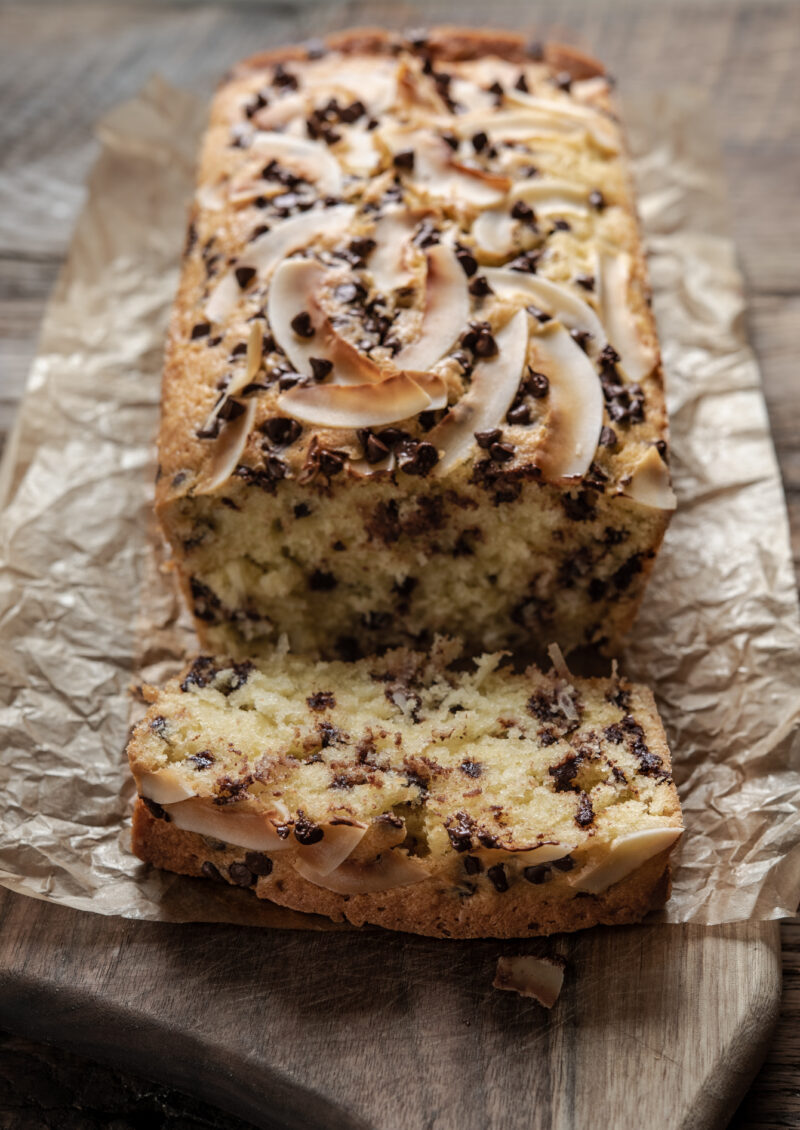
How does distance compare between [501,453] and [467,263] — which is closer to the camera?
[501,453]

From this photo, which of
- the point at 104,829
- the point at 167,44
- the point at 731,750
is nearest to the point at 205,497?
the point at 104,829

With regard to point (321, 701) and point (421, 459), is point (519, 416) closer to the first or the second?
point (421, 459)

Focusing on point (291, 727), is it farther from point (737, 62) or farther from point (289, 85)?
point (737, 62)

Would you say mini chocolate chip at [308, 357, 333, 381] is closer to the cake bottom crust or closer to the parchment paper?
the parchment paper

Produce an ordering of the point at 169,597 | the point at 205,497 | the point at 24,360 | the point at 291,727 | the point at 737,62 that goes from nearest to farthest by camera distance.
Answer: the point at 291,727, the point at 205,497, the point at 169,597, the point at 24,360, the point at 737,62

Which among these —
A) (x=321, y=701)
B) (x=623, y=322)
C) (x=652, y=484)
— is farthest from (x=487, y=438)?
(x=321, y=701)

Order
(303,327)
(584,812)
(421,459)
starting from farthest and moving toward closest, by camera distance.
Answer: (303,327)
(421,459)
(584,812)
